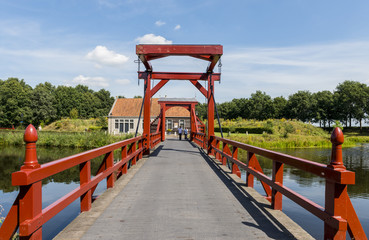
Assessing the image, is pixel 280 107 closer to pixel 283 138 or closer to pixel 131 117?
pixel 283 138

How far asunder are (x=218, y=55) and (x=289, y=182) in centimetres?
689

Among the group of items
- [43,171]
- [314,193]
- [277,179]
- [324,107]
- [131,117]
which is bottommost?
[314,193]

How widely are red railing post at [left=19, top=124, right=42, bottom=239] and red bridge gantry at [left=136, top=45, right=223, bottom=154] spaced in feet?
24.7

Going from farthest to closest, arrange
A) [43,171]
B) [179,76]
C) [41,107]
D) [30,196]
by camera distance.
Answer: [41,107]
[179,76]
[43,171]
[30,196]

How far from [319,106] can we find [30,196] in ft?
250

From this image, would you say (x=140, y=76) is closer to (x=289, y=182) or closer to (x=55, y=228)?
(x=55, y=228)

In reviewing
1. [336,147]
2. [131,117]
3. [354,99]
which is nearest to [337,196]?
[336,147]

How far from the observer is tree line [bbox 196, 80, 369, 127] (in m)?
63.2

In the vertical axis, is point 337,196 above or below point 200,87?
below

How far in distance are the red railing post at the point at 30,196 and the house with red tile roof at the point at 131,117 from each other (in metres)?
38.0

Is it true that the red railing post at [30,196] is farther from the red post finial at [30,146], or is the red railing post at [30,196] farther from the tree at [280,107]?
the tree at [280,107]

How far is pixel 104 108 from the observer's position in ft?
282

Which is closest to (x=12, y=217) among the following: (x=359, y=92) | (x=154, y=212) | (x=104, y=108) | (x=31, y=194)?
(x=31, y=194)

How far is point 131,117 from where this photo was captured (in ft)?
137
